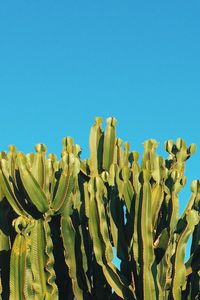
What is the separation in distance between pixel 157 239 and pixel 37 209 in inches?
59.3

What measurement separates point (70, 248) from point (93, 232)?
58 cm

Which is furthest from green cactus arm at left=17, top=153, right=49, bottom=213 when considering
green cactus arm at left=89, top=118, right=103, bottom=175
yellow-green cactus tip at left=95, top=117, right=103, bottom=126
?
yellow-green cactus tip at left=95, top=117, right=103, bottom=126

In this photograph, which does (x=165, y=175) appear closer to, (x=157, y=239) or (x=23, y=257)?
(x=157, y=239)

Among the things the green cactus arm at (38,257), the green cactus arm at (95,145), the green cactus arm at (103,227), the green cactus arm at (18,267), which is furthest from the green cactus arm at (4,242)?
the green cactus arm at (95,145)

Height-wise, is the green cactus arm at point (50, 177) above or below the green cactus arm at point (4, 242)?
above

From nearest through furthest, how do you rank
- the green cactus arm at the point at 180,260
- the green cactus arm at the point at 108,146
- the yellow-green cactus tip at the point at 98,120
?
the green cactus arm at the point at 180,260 < the green cactus arm at the point at 108,146 < the yellow-green cactus tip at the point at 98,120

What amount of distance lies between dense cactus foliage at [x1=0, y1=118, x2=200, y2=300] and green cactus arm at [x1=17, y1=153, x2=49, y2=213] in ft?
0.04

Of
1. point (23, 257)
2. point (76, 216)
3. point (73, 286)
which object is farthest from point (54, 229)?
point (23, 257)

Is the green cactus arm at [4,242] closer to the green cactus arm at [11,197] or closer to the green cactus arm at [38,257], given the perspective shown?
the green cactus arm at [11,197]

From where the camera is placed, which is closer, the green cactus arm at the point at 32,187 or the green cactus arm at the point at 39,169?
the green cactus arm at the point at 32,187

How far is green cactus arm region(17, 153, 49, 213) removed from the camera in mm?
6707

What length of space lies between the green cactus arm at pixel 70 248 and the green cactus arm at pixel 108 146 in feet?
4.11

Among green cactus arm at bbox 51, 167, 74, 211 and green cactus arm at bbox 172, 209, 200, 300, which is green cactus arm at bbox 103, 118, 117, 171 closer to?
green cactus arm at bbox 51, 167, 74, 211

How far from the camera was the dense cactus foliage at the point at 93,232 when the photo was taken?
21.4 ft
